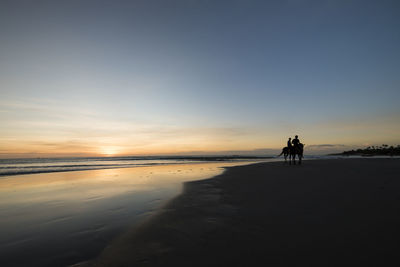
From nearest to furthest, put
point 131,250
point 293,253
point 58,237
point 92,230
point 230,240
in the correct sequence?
point 293,253
point 131,250
point 230,240
point 58,237
point 92,230

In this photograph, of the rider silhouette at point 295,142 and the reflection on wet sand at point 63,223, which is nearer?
the reflection on wet sand at point 63,223

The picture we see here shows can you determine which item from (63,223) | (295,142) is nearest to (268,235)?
(63,223)

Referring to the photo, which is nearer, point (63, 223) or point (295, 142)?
point (63, 223)

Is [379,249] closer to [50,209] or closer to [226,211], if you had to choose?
[226,211]

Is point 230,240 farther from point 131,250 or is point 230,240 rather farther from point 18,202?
point 18,202

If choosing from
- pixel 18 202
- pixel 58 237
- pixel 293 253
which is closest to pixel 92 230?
pixel 58 237

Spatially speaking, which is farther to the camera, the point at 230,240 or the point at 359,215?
the point at 359,215

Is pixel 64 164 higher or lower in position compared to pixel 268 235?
lower

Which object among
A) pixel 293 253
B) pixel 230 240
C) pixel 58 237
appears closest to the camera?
pixel 293 253

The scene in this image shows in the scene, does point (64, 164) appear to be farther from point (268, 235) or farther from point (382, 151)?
point (382, 151)

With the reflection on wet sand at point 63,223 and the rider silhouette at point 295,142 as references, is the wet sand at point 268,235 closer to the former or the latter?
the reflection on wet sand at point 63,223

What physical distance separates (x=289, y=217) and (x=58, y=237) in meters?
4.60

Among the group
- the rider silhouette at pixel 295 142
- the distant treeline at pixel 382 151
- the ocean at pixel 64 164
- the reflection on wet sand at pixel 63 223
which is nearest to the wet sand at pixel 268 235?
the reflection on wet sand at pixel 63 223

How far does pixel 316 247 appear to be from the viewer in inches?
107
